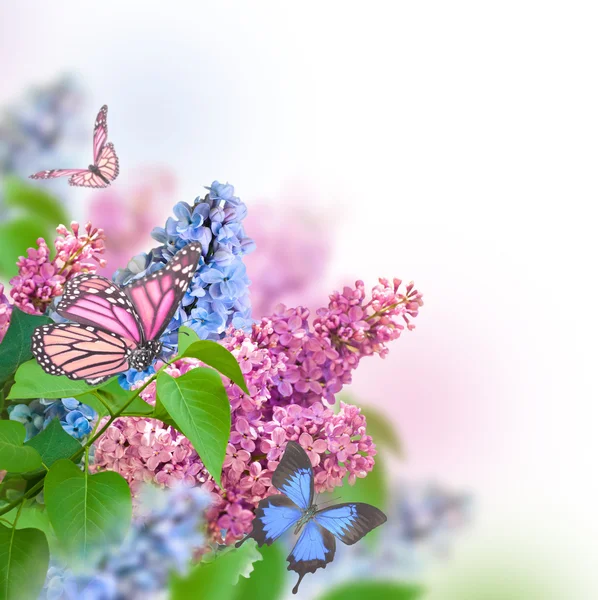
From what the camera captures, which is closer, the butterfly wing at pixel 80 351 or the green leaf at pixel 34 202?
the butterfly wing at pixel 80 351

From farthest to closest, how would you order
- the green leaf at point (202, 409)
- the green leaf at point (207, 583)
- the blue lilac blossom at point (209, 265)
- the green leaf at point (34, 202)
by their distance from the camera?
1. the green leaf at point (34, 202)
2. the blue lilac blossom at point (209, 265)
3. the green leaf at point (202, 409)
4. the green leaf at point (207, 583)

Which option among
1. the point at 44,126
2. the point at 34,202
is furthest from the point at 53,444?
the point at 44,126

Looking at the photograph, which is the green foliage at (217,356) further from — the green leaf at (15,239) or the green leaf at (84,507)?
the green leaf at (15,239)

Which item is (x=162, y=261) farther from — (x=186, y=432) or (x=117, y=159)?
(x=117, y=159)

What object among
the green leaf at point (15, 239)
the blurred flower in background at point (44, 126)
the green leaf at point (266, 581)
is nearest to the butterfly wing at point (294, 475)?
the green leaf at point (266, 581)

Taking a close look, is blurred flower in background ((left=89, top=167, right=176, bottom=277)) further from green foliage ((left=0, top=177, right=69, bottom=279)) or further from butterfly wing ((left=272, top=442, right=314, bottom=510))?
butterfly wing ((left=272, top=442, right=314, bottom=510))

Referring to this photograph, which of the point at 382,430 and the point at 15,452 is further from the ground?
the point at 382,430

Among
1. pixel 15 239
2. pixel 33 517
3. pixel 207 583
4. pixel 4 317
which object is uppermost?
pixel 15 239

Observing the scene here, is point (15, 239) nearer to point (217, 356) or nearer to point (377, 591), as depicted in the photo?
point (217, 356)
